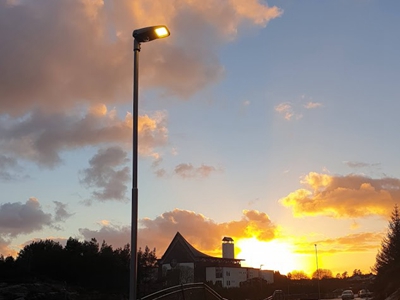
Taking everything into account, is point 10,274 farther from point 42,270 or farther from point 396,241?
point 396,241

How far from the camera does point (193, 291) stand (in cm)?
2116

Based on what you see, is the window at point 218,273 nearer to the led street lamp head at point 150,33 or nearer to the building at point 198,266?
the building at point 198,266

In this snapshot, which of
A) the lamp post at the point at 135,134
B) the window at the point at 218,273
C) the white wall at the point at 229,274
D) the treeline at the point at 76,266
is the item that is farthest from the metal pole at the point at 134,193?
the window at the point at 218,273

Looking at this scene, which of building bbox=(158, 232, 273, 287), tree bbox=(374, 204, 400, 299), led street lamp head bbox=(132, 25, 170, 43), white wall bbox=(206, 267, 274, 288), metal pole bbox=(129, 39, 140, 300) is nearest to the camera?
metal pole bbox=(129, 39, 140, 300)

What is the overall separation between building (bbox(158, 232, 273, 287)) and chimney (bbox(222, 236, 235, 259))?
1550mm

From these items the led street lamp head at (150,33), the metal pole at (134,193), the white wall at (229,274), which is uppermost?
the led street lamp head at (150,33)

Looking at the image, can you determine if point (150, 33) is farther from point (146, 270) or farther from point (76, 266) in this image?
point (146, 270)

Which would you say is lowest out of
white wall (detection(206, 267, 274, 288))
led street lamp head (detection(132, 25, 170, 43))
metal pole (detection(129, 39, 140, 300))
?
white wall (detection(206, 267, 274, 288))

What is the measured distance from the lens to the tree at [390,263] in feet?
165

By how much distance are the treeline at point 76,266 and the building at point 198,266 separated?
31273 millimetres

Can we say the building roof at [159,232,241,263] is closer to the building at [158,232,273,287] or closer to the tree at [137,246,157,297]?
the building at [158,232,273,287]

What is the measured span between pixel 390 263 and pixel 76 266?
1783 inches

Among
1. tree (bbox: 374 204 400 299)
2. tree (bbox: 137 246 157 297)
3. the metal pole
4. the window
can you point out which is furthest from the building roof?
the metal pole

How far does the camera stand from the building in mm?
116125
